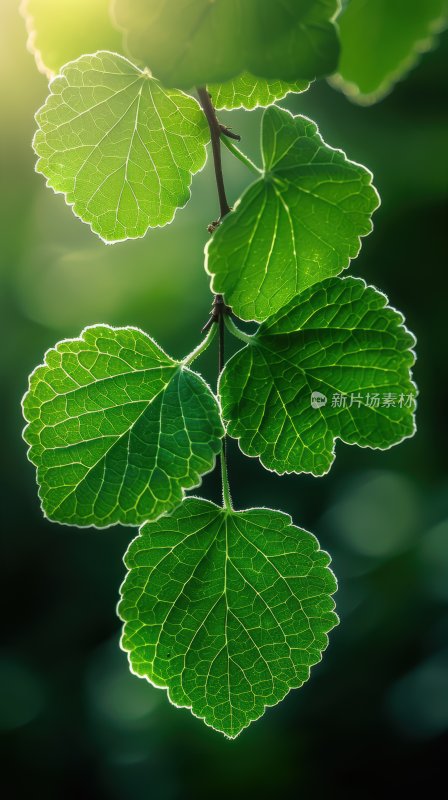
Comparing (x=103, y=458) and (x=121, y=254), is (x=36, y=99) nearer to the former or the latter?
(x=121, y=254)

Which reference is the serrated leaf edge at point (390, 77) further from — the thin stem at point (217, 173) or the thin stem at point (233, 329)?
the thin stem at point (233, 329)

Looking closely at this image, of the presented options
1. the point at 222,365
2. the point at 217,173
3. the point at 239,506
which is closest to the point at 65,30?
the point at 217,173

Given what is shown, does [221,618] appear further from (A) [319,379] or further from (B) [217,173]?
(B) [217,173]

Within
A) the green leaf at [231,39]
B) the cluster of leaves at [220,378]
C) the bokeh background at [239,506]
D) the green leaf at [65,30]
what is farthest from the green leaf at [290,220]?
the bokeh background at [239,506]

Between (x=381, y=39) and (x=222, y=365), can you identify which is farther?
(x=222, y=365)
